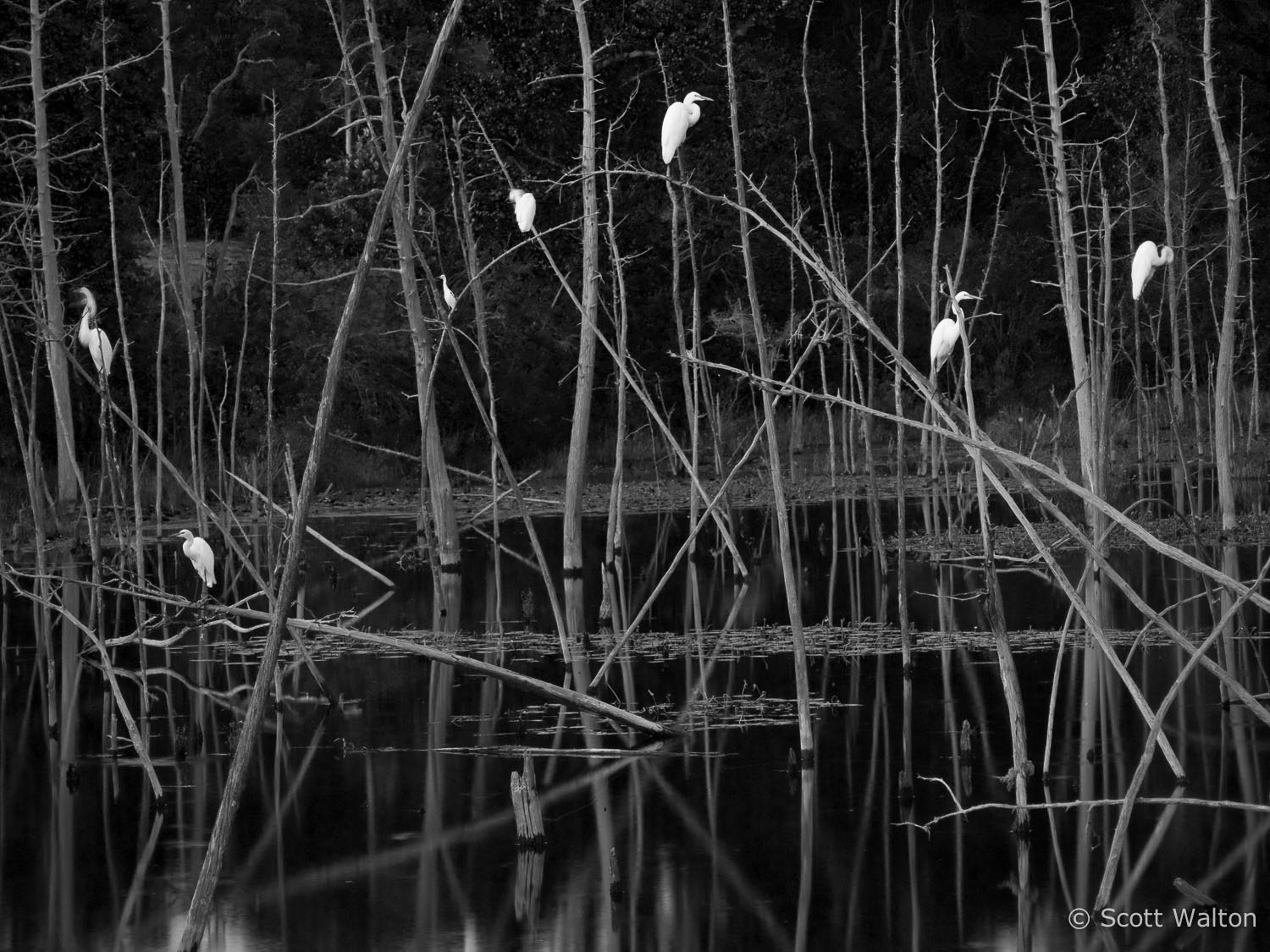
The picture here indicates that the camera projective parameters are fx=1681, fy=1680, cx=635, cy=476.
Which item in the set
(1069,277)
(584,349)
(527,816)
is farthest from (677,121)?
(527,816)

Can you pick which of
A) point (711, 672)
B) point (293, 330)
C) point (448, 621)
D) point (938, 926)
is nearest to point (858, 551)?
point (448, 621)

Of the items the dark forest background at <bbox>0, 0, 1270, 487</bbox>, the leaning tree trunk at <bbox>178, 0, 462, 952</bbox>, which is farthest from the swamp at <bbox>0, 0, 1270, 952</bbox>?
the dark forest background at <bbox>0, 0, 1270, 487</bbox>

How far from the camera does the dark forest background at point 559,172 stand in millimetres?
21891

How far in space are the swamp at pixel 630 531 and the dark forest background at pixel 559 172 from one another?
14cm

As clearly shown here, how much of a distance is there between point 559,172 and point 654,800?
16.4 m

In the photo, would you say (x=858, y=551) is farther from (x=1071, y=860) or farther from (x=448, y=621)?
(x=1071, y=860)

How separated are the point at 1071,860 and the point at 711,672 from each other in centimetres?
398

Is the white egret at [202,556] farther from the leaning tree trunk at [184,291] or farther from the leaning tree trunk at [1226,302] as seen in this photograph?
the leaning tree trunk at [1226,302]

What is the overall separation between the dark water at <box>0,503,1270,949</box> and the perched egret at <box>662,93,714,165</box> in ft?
10.6

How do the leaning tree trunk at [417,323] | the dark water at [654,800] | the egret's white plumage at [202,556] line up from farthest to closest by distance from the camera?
the leaning tree trunk at [417,323]
the egret's white plumage at [202,556]
the dark water at [654,800]

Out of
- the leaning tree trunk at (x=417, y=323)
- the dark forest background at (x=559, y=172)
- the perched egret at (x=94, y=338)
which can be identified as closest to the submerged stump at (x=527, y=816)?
the perched egret at (x=94, y=338)

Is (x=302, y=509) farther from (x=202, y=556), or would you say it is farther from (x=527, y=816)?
(x=202, y=556)

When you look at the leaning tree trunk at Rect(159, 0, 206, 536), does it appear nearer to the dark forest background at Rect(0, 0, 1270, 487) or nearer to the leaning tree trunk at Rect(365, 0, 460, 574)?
the leaning tree trunk at Rect(365, 0, 460, 574)

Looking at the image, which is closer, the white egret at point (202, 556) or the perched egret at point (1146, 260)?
the white egret at point (202, 556)
